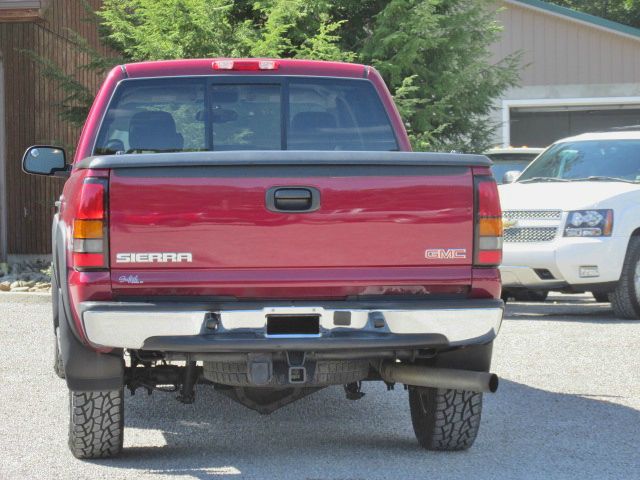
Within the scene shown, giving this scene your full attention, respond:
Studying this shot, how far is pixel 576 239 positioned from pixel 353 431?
5.96 m

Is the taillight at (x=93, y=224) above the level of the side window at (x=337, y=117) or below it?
below

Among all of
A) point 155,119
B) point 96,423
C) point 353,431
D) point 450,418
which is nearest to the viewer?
point 96,423

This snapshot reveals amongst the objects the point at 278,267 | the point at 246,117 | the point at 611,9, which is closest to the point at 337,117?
the point at 246,117

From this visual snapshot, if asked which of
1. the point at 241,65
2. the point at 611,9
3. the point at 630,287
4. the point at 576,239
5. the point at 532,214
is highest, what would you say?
the point at 611,9

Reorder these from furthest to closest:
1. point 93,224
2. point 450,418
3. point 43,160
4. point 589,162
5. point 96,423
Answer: point 589,162 < point 43,160 < point 450,418 < point 96,423 < point 93,224

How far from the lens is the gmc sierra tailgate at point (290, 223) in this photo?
5.79 meters

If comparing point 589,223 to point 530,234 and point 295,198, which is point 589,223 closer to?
point 530,234

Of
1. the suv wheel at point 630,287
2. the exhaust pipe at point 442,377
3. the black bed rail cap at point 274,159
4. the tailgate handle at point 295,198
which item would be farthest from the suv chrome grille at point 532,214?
the tailgate handle at point 295,198

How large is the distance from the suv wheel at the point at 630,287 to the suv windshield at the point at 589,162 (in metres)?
0.91

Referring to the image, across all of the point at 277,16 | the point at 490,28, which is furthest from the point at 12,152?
the point at 490,28

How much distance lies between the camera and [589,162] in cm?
1417

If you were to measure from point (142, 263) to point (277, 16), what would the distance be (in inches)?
Answer: 418

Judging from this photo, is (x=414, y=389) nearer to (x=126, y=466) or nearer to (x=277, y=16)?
(x=126, y=466)

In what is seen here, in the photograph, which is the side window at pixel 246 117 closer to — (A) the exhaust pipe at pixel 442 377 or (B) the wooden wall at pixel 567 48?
(A) the exhaust pipe at pixel 442 377
